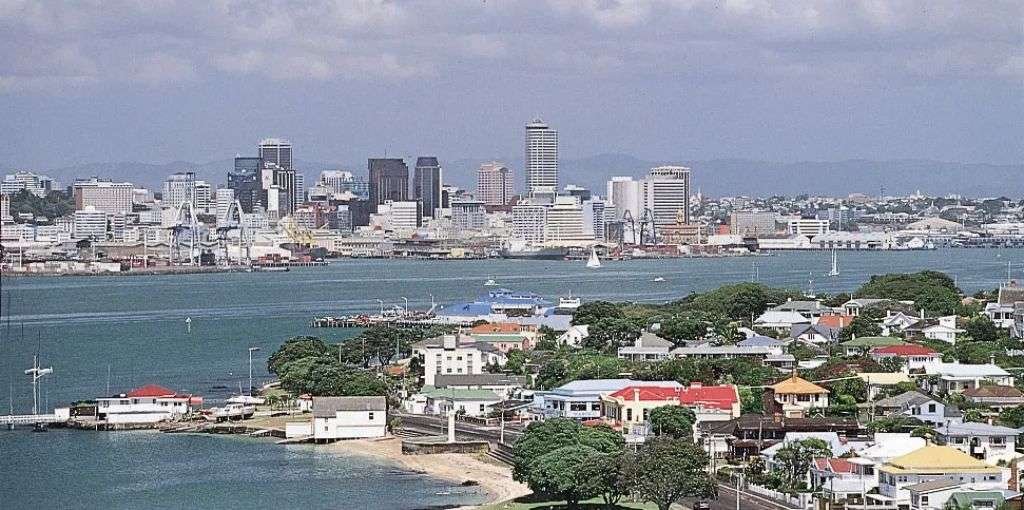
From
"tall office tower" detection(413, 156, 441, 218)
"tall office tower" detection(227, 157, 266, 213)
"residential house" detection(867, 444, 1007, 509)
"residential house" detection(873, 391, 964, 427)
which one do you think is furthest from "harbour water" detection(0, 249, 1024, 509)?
"tall office tower" detection(413, 156, 441, 218)

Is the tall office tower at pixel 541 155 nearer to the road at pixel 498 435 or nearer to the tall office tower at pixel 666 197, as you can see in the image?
the tall office tower at pixel 666 197

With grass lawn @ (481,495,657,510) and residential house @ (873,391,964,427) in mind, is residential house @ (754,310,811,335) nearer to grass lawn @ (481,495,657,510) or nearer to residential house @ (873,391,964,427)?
residential house @ (873,391,964,427)

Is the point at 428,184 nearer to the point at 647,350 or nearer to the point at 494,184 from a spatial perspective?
the point at 494,184

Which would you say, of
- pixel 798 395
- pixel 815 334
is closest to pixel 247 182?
pixel 815 334

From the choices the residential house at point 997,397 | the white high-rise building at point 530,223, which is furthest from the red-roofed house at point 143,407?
the white high-rise building at point 530,223

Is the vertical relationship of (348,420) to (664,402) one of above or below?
below

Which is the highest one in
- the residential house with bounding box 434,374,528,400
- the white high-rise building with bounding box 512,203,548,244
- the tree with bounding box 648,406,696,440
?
the white high-rise building with bounding box 512,203,548,244
